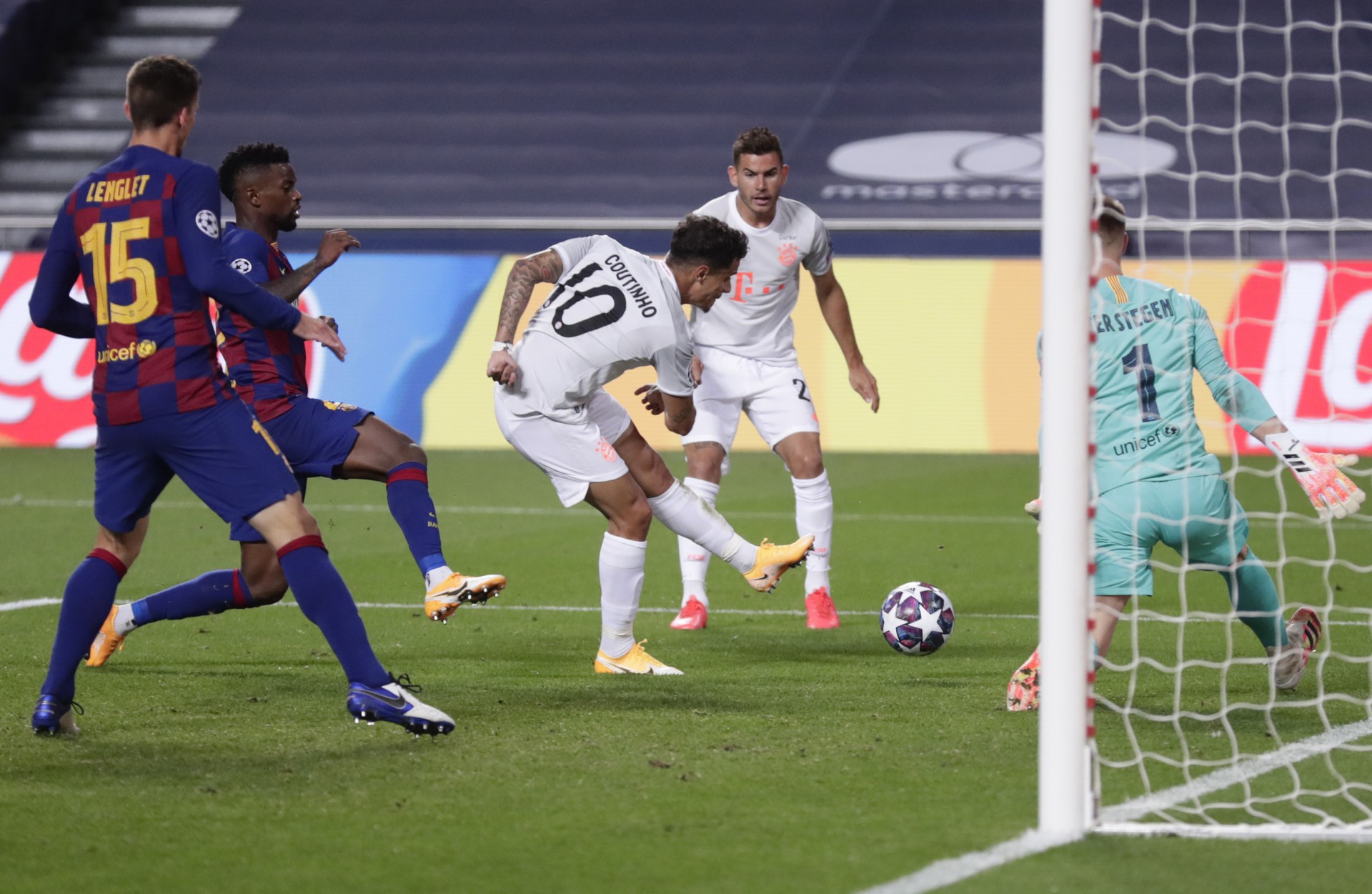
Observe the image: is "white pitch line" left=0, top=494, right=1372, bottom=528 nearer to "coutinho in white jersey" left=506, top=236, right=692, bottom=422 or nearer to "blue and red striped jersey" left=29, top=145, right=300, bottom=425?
"coutinho in white jersey" left=506, top=236, right=692, bottom=422

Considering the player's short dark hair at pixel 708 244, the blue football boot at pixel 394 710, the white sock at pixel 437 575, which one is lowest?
the blue football boot at pixel 394 710

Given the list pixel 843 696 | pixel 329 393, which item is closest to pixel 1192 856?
pixel 843 696

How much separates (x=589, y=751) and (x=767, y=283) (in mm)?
3264

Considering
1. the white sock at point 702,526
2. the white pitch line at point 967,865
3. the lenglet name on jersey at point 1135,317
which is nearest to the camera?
the white pitch line at point 967,865

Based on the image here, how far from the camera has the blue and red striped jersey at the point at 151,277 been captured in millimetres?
4320

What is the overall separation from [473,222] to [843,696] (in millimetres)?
10769

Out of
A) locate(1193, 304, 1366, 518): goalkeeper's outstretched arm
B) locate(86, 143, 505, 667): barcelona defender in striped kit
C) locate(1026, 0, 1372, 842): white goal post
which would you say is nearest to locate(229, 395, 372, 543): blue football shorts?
locate(86, 143, 505, 667): barcelona defender in striped kit

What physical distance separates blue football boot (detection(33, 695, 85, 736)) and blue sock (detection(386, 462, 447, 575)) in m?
1.25

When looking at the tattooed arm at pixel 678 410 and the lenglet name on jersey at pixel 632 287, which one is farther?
the tattooed arm at pixel 678 410

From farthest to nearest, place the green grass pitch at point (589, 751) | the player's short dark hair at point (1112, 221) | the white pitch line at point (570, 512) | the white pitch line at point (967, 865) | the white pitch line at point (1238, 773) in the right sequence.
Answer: the white pitch line at point (570, 512) < the player's short dark hair at point (1112, 221) < the white pitch line at point (1238, 773) < the green grass pitch at point (589, 751) < the white pitch line at point (967, 865)

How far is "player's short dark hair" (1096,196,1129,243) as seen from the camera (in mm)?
4449

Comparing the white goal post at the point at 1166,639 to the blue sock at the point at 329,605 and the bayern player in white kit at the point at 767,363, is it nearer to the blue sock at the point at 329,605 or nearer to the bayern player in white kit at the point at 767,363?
the bayern player in white kit at the point at 767,363

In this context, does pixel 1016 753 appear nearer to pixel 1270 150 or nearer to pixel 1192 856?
pixel 1192 856

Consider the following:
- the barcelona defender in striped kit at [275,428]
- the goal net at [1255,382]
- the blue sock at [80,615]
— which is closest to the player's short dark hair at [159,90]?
the barcelona defender in striped kit at [275,428]
